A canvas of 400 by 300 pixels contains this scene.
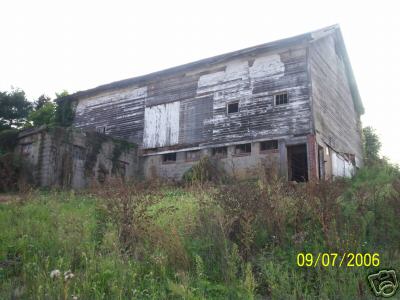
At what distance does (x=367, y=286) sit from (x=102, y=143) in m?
16.0

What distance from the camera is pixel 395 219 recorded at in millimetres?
5770

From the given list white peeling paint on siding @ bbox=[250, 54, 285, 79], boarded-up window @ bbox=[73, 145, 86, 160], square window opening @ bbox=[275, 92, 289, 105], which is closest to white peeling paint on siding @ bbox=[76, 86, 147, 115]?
→ boarded-up window @ bbox=[73, 145, 86, 160]

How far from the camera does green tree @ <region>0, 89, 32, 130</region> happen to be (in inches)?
1187

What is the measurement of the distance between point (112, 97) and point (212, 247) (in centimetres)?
1921

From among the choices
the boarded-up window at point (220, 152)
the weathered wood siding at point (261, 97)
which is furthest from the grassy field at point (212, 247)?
the boarded-up window at point (220, 152)

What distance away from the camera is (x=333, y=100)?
19719 millimetres

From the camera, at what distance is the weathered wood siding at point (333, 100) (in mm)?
17250

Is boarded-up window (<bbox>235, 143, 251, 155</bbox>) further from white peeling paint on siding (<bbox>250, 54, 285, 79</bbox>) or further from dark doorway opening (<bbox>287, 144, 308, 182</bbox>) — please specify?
white peeling paint on siding (<bbox>250, 54, 285, 79</bbox>)

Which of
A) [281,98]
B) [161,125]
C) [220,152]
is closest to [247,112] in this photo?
[281,98]

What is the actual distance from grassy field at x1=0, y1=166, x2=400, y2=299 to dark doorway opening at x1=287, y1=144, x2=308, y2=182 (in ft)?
33.0

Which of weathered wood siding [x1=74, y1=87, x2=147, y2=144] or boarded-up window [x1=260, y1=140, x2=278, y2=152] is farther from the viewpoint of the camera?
weathered wood siding [x1=74, y1=87, x2=147, y2=144]

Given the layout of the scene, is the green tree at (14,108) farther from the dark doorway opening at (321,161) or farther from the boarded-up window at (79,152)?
the dark doorway opening at (321,161)

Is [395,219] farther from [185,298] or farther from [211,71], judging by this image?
[211,71]

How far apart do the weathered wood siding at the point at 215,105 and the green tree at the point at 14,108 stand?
11.5 m
